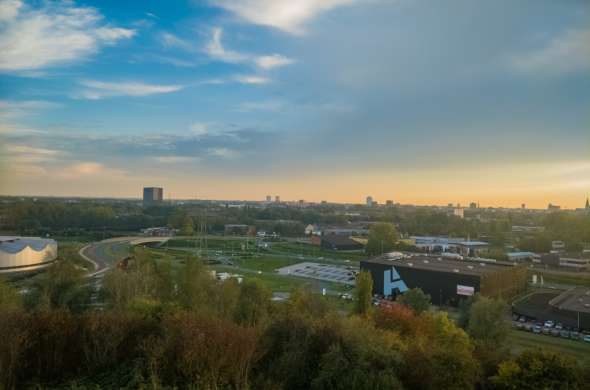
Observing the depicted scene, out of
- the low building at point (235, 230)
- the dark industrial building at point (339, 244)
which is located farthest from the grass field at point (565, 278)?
the low building at point (235, 230)

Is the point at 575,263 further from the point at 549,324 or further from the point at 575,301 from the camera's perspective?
the point at 549,324

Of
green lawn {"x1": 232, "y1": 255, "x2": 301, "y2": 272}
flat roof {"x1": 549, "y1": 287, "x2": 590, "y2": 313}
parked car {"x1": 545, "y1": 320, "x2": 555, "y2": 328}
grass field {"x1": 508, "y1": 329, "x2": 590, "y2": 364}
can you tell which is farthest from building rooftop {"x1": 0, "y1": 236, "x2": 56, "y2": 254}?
flat roof {"x1": 549, "y1": 287, "x2": 590, "y2": 313}

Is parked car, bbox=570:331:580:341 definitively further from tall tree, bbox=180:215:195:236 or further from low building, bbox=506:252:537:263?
tall tree, bbox=180:215:195:236

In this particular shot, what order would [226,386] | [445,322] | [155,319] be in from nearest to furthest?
[226,386] → [155,319] → [445,322]

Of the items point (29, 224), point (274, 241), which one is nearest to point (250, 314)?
point (274, 241)

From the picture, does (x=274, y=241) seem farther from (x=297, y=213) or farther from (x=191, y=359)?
(x=191, y=359)

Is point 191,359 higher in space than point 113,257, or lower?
higher
